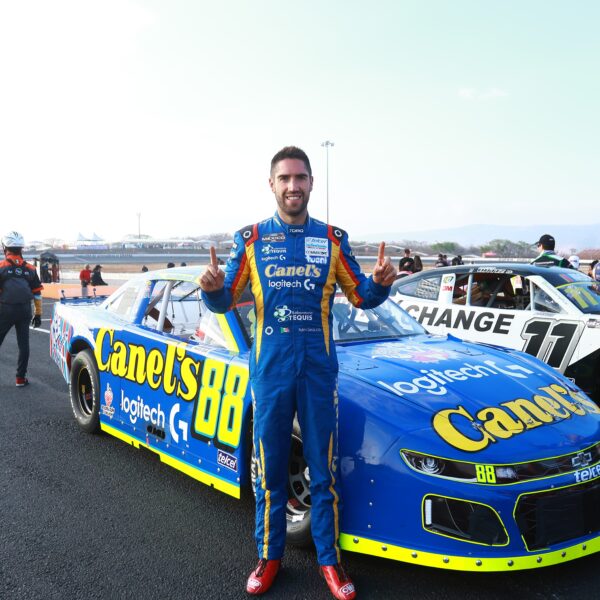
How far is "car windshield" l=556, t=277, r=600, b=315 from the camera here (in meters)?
6.22

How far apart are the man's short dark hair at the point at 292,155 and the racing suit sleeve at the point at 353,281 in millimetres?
377

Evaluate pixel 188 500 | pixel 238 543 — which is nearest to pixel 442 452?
pixel 238 543

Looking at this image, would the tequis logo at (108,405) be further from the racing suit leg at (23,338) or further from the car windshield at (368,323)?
the racing suit leg at (23,338)

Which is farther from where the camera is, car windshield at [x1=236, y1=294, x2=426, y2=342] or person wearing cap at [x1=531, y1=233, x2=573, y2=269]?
person wearing cap at [x1=531, y1=233, x2=573, y2=269]

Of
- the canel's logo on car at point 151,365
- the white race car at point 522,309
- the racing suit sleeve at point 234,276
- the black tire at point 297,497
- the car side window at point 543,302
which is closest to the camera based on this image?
the racing suit sleeve at point 234,276

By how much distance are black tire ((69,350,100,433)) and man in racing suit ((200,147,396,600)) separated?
7.79 feet

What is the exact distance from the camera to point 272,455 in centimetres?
283

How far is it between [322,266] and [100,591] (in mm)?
1784

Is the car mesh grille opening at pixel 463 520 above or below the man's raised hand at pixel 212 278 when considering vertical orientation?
below

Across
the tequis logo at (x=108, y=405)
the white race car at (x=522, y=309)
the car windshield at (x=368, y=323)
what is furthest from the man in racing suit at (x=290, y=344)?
the white race car at (x=522, y=309)

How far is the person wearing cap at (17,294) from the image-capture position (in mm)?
6922

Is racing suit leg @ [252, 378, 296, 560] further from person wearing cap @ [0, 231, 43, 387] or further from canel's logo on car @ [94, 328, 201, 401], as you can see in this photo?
person wearing cap @ [0, 231, 43, 387]

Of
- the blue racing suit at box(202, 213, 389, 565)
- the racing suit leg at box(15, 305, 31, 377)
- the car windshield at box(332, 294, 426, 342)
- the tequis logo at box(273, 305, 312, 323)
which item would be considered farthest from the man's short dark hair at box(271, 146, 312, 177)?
the racing suit leg at box(15, 305, 31, 377)

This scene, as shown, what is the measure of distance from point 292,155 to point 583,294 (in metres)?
4.68
